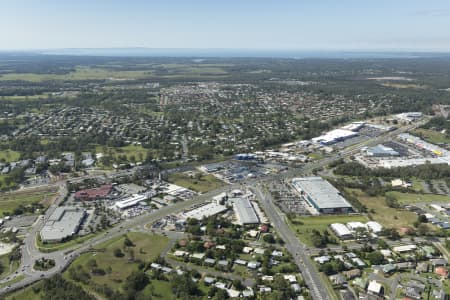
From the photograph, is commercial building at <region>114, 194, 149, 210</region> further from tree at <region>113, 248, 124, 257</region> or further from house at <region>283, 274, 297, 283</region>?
house at <region>283, 274, 297, 283</region>

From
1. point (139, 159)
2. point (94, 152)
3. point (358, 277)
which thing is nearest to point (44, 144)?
point (94, 152)

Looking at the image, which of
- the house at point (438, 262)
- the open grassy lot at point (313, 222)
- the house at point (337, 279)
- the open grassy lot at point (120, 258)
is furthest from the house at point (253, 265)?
the house at point (438, 262)

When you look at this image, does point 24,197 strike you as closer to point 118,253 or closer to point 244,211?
point 118,253

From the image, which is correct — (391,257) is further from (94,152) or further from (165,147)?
(94,152)

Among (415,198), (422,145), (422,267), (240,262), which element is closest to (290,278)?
(240,262)

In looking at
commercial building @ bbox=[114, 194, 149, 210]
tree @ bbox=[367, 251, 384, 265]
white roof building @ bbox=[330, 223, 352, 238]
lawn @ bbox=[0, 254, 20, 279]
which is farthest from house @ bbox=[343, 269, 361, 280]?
lawn @ bbox=[0, 254, 20, 279]

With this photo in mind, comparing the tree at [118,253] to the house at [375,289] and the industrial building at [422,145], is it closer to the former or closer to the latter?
the house at [375,289]
